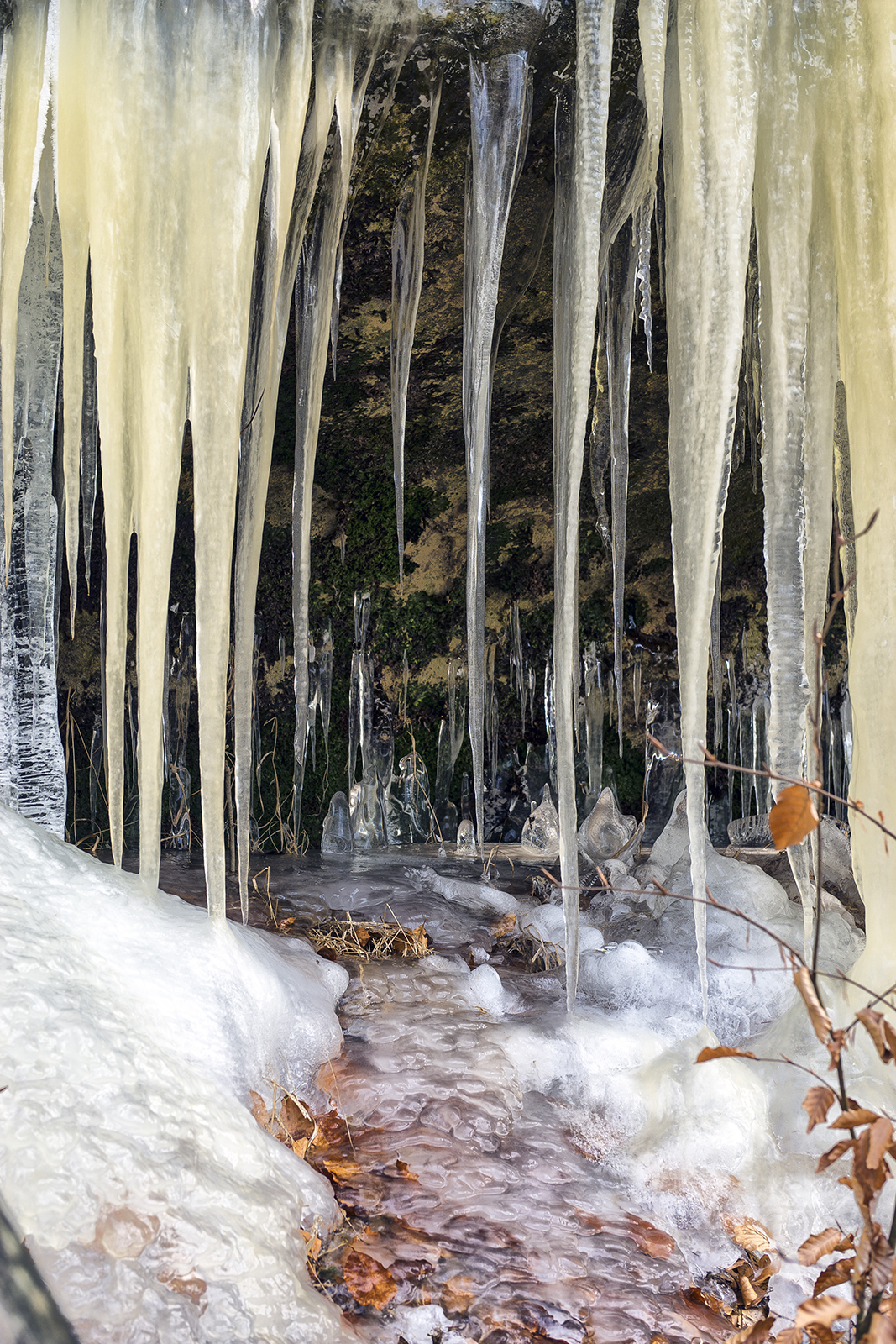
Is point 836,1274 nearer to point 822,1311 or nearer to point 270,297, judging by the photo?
point 822,1311

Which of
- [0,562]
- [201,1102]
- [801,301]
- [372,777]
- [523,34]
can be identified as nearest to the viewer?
[201,1102]

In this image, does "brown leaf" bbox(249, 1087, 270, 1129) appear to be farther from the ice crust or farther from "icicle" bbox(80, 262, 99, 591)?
"icicle" bbox(80, 262, 99, 591)

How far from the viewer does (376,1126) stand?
6.35 feet

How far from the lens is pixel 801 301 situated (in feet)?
6.55

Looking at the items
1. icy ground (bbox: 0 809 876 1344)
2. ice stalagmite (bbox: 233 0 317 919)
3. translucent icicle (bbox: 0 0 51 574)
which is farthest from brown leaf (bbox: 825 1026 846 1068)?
translucent icicle (bbox: 0 0 51 574)

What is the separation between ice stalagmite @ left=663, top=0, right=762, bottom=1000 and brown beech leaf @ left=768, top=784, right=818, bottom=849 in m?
0.61

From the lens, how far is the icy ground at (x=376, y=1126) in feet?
4.25

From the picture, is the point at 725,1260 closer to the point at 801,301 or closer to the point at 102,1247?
the point at 102,1247

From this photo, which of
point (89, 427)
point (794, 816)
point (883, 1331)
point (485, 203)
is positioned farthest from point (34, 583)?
point (883, 1331)

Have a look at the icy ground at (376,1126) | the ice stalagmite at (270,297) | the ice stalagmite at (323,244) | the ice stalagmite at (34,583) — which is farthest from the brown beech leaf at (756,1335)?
the ice stalagmite at (34,583)

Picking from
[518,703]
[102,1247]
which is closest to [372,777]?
[518,703]

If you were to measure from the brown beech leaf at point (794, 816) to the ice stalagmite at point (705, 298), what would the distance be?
611 millimetres

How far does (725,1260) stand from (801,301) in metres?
1.99

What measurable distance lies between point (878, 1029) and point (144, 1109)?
3.83ft
